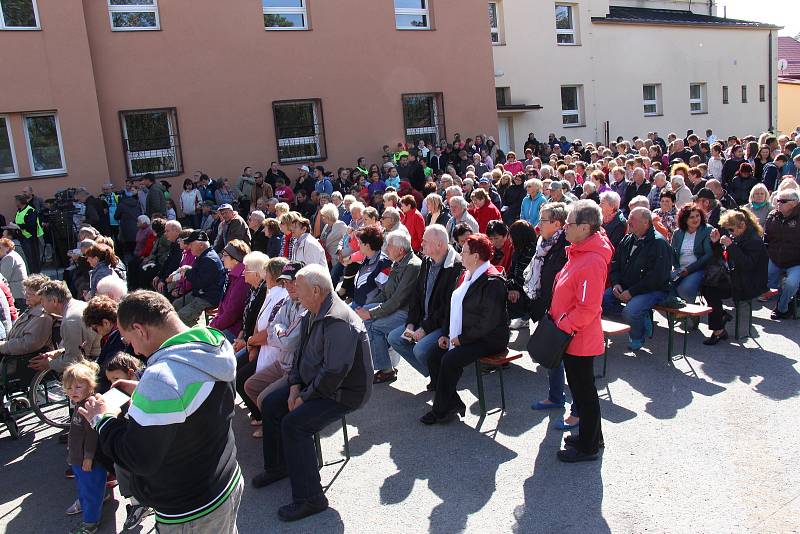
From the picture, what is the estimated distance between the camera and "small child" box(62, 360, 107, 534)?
445 cm

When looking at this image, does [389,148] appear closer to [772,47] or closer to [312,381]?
[312,381]

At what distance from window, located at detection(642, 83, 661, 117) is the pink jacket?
25209 millimetres

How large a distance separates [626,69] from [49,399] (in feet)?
83.3

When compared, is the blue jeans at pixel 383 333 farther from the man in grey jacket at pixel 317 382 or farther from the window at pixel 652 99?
the window at pixel 652 99

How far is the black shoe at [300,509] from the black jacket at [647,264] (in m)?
4.19

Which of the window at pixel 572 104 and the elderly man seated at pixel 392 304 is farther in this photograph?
the window at pixel 572 104

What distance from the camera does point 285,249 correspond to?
9.13 m

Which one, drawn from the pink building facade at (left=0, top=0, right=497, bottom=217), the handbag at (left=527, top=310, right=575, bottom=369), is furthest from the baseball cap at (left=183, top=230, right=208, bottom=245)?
the pink building facade at (left=0, top=0, right=497, bottom=217)

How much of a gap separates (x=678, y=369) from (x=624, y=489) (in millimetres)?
2464

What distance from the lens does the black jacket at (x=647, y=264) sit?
23.1ft

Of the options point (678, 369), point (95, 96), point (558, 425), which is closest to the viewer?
point (558, 425)

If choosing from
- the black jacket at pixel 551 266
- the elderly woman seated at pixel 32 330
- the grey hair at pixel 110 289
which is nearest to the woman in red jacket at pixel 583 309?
the black jacket at pixel 551 266

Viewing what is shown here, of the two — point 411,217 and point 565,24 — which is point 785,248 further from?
point 565,24

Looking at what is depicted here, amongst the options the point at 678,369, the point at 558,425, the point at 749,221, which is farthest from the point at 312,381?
the point at 749,221
